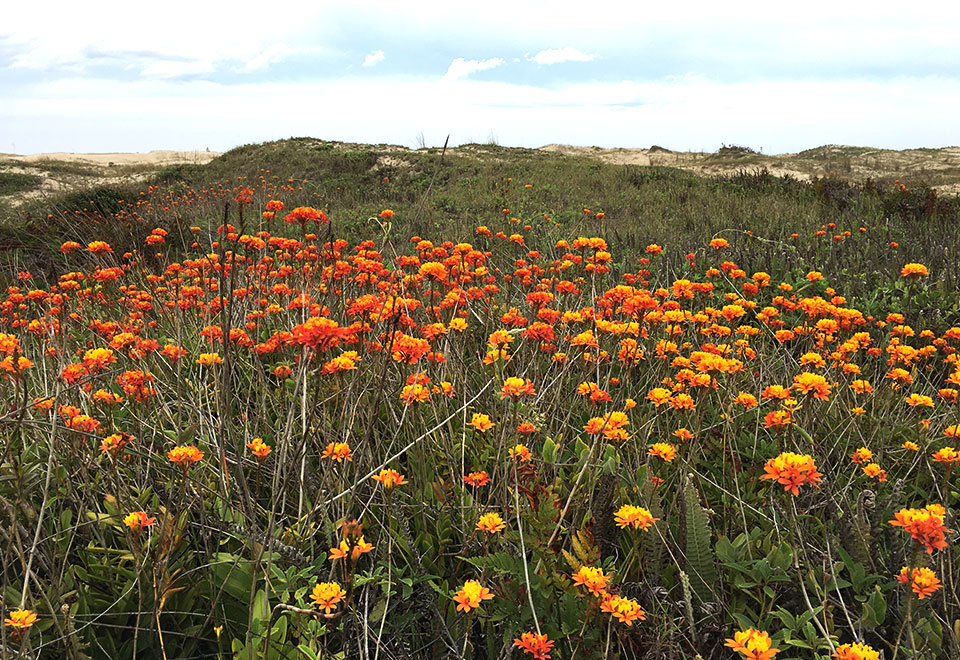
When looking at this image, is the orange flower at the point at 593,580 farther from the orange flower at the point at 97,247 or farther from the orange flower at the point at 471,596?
the orange flower at the point at 97,247

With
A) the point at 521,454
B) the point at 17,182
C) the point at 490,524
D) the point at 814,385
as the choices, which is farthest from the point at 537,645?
the point at 17,182

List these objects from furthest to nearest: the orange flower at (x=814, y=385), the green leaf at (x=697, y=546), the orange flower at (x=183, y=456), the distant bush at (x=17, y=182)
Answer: the distant bush at (x=17, y=182) < the orange flower at (x=814, y=385) < the green leaf at (x=697, y=546) < the orange flower at (x=183, y=456)

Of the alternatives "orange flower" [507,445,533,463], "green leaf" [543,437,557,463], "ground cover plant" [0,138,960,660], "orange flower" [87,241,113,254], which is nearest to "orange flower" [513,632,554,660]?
"ground cover plant" [0,138,960,660]

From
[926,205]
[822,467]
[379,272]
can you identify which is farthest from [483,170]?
[822,467]

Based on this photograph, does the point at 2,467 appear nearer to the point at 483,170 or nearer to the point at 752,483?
the point at 752,483

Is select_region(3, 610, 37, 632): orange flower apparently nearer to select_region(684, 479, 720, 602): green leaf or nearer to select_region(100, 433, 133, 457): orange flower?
select_region(100, 433, 133, 457): orange flower

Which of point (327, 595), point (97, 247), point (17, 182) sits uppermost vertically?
point (17, 182)

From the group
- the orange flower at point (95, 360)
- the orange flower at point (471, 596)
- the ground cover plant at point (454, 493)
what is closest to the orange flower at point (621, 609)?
the ground cover plant at point (454, 493)

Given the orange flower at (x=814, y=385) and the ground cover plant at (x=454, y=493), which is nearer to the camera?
the ground cover plant at (x=454, y=493)

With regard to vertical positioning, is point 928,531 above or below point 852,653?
above

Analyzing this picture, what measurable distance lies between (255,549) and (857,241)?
722 cm

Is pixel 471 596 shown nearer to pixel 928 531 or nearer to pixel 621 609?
pixel 621 609

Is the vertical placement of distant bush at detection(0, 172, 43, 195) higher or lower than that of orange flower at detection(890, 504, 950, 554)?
higher

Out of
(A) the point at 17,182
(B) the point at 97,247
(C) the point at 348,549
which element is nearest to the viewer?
(C) the point at 348,549
